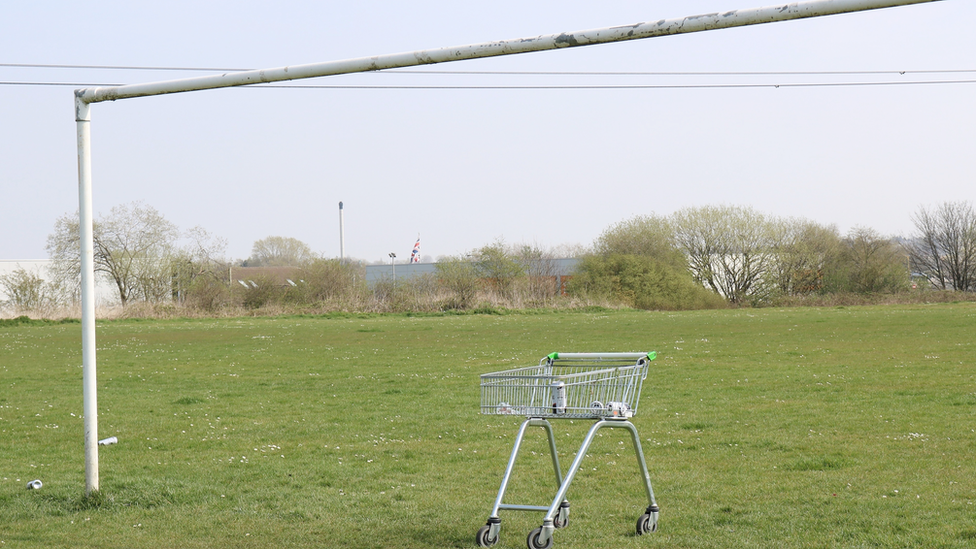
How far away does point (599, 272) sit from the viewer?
55.0m

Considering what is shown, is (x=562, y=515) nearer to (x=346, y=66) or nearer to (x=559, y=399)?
(x=559, y=399)

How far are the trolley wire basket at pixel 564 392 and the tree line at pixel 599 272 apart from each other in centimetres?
4317

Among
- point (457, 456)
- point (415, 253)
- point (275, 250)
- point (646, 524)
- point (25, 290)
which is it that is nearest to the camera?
point (646, 524)

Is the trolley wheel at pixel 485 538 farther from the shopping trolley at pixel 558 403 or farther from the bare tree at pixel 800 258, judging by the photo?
the bare tree at pixel 800 258

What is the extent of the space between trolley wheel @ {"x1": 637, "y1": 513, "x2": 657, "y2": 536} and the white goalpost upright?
10.3 ft

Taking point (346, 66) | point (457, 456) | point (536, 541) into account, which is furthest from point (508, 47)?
point (457, 456)

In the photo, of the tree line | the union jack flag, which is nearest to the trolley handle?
the tree line

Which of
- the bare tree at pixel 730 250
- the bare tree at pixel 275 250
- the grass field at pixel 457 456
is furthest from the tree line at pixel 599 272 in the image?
the bare tree at pixel 275 250

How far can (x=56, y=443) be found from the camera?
32.0 ft

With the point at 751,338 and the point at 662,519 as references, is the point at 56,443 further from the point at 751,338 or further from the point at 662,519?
the point at 751,338

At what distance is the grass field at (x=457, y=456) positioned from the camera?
580 centimetres

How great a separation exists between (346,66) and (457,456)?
167 inches

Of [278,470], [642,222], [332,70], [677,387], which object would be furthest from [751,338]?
[642,222]

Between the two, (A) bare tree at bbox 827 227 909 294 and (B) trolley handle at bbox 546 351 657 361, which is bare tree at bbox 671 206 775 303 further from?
(B) trolley handle at bbox 546 351 657 361
